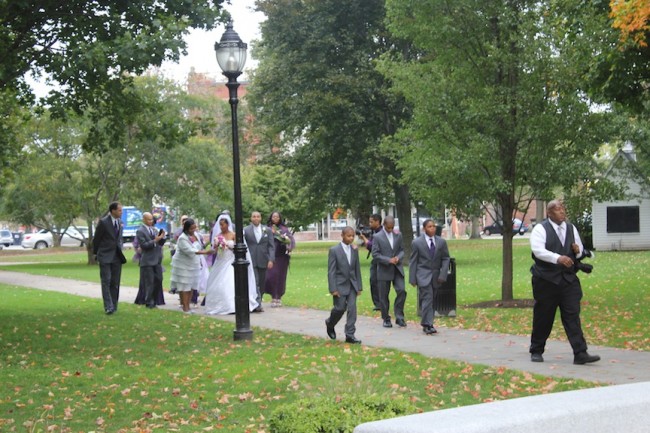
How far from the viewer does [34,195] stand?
147 ft

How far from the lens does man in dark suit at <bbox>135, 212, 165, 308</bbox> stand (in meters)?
20.8

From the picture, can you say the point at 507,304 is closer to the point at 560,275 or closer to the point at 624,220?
the point at 560,275

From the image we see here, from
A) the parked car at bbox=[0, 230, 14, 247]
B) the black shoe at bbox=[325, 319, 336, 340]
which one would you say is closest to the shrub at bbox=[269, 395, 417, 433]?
the black shoe at bbox=[325, 319, 336, 340]

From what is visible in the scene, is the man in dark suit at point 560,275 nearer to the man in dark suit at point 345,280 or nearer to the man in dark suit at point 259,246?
the man in dark suit at point 345,280

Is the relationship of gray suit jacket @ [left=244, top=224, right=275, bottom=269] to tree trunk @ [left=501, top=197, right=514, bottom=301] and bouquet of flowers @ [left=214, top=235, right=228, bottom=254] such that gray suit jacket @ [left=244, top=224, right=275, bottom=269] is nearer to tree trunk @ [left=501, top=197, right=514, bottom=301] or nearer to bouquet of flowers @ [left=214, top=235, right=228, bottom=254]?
bouquet of flowers @ [left=214, top=235, right=228, bottom=254]

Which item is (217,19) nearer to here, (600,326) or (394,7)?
(394,7)

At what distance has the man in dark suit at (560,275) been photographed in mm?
11867

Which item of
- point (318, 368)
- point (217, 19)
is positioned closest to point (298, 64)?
point (217, 19)

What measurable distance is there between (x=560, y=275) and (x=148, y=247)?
1077 centimetres

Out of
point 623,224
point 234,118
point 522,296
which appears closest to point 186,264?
point 234,118

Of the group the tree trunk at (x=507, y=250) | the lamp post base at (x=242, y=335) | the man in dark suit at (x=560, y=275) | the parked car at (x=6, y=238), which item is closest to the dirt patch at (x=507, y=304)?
the tree trunk at (x=507, y=250)

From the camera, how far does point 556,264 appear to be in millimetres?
11914

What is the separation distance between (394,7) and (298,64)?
18053 millimetres

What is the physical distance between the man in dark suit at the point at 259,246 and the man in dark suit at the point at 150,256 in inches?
69.6
